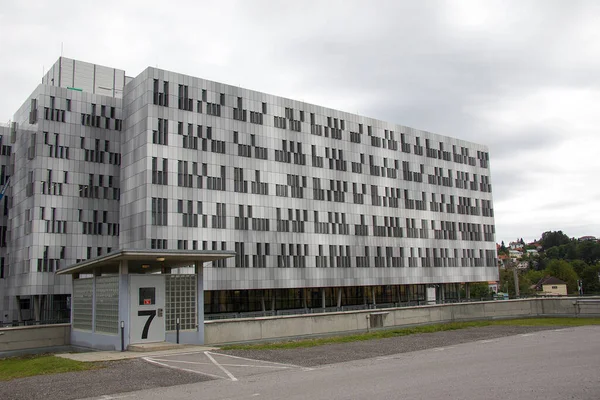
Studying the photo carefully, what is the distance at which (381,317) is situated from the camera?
38.0 metres

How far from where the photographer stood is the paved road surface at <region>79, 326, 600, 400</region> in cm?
1339

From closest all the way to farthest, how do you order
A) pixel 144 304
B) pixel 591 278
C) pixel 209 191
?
pixel 144 304 → pixel 209 191 → pixel 591 278

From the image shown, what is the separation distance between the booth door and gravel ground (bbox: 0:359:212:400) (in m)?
7.00

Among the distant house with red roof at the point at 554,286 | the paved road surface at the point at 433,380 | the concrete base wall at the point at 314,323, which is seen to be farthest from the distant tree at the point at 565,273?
the paved road surface at the point at 433,380

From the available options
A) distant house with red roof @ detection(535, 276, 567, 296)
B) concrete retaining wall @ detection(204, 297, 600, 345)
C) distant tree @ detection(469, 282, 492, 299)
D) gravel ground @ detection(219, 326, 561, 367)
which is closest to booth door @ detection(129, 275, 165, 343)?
concrete retaining wall @ detection(204, 297, 600, 345)

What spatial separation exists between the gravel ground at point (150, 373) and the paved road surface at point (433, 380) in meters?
1.09

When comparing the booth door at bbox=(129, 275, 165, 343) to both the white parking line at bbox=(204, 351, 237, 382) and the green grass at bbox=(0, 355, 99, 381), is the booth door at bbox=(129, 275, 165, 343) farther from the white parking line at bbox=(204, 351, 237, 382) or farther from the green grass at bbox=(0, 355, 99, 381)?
the green grass at bbox=(0, 355, 99, 381)

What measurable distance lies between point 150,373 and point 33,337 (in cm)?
1452

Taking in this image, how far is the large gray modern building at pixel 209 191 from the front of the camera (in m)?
68.9

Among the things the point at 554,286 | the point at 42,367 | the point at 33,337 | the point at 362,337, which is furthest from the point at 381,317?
the point at 554,286

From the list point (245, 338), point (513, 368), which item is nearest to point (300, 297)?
point (245, 338)

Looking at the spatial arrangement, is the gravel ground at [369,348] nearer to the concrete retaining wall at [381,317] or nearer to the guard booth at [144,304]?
the guard booth at [144,304]

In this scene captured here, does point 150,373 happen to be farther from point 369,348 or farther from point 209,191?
point 209,191

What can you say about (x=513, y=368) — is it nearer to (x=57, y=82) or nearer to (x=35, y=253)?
(x=35, y=253)
